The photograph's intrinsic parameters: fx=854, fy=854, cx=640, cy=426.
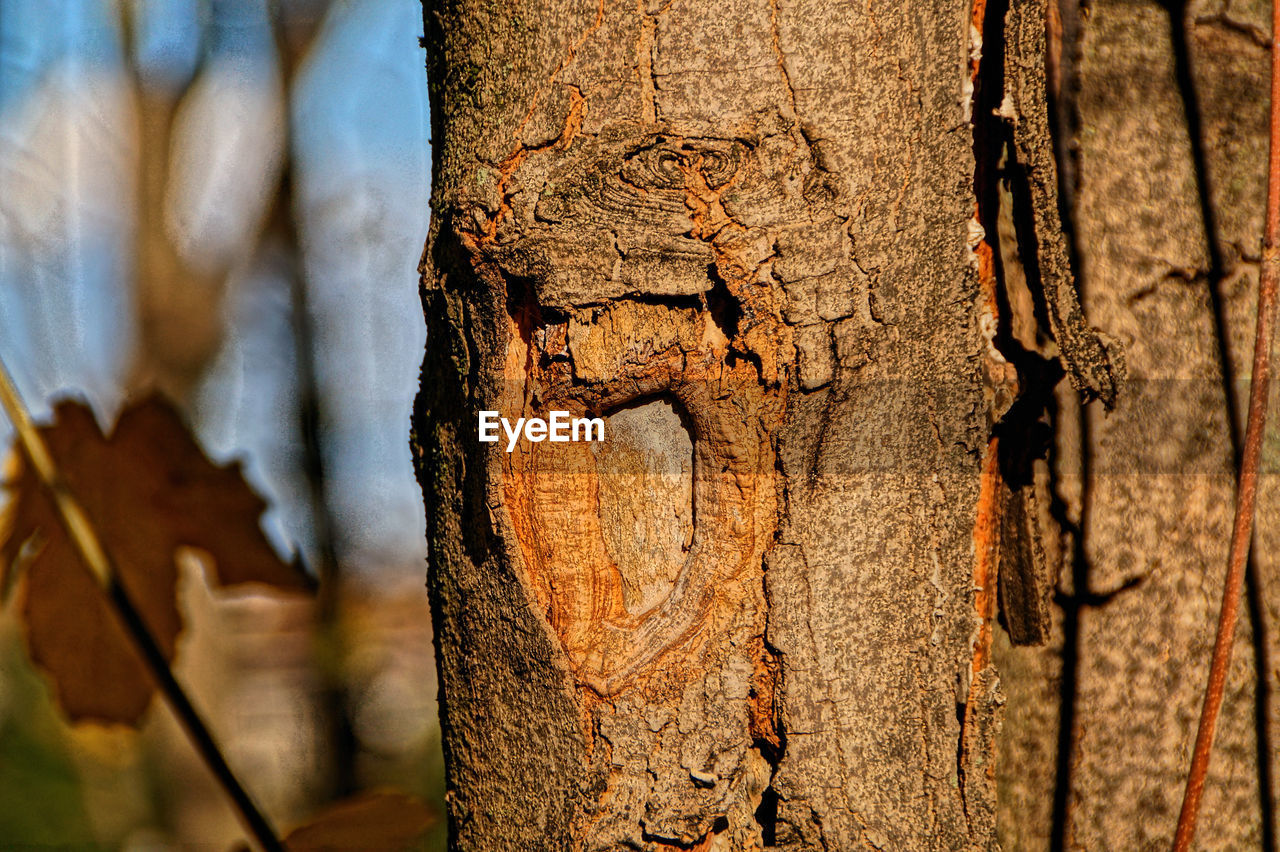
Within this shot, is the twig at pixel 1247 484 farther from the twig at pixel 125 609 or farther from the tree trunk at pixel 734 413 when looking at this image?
the twig at pixel 125 609

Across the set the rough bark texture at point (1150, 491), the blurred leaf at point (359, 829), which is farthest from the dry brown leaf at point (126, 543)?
the rough bark texture at point (1150, 491)

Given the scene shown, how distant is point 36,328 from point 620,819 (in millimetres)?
1756

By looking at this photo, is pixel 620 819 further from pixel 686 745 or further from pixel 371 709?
pixel 371 709

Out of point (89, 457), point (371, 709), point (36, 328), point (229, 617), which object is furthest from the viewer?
point (371, 709)

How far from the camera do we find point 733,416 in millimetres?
634

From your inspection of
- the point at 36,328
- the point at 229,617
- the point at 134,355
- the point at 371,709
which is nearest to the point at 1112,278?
the point at 36,328

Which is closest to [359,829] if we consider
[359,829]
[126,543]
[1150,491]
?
[359,829]

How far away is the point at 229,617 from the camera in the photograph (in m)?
2.85

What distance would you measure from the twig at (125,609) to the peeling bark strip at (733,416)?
197mm

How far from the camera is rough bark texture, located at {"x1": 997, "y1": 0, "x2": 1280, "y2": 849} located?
875 millimetres

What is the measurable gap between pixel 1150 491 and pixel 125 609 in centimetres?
92

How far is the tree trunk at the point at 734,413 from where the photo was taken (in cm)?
63

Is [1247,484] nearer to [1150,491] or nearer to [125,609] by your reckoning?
[1150,491]

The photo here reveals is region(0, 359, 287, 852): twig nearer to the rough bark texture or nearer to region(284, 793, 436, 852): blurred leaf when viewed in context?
region(284, 793, 436, 852): blurred leaf
